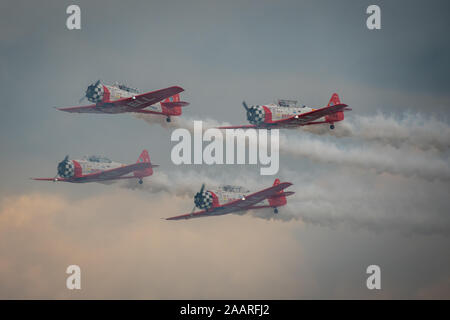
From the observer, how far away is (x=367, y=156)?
350ft

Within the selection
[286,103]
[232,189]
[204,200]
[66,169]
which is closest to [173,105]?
[204,200]

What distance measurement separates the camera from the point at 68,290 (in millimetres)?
118312

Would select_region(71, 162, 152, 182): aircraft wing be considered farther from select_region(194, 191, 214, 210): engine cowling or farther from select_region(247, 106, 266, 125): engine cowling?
select_region(247, 106, 266, 125): engine cowling

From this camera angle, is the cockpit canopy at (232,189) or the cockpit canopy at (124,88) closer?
the cockpit canopy at (124,88)

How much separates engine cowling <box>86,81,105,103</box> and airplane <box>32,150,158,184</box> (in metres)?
11.8

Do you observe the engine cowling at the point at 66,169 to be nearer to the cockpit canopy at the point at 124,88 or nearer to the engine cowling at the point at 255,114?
the cockpit canopy at the point at 124,88

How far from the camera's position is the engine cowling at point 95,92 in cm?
9531

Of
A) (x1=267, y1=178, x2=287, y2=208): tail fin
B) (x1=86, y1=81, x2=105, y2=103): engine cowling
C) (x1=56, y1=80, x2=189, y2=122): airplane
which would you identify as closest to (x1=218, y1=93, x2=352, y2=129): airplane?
(x1=56, y1=80, x2=189, y2=122): airplane

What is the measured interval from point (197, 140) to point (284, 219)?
12094 millimetres

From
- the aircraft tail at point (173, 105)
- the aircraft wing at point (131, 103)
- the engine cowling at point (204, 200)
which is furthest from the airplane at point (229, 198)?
the aircraft wing at point (131, 103)

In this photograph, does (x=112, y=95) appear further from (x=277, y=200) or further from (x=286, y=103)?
(x=277, y=200)

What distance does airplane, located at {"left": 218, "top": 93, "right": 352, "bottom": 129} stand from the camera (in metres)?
94.9

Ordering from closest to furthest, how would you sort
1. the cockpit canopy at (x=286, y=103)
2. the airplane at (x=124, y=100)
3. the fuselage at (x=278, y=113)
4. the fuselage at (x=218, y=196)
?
the fuselage at (x=278, y=113)
the airplane at (x=124, y=100)
the cockpit canopy at (x=286, y=103)
the fuselage at (x=218, y=196)
